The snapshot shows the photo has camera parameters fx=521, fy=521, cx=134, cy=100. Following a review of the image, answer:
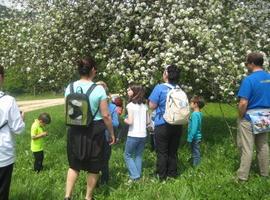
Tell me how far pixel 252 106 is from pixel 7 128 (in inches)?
140

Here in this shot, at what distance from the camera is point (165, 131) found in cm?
812

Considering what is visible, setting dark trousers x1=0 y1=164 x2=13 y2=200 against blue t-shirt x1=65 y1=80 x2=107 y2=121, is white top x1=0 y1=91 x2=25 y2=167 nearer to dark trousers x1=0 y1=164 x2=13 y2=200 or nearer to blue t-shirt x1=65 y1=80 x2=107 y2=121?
dark trousers x1=0 y1=164 x2=13 y2=200

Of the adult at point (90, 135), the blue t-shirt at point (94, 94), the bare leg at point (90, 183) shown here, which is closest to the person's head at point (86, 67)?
the adult at point (90, 135)

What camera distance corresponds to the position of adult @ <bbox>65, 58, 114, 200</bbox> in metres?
6.67

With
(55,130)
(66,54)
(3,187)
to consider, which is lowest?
(55,130)

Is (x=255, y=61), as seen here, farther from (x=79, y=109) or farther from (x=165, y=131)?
(x=79, y=109)

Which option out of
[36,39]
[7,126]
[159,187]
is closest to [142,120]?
[159,187]

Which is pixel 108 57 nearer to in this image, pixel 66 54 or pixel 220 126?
pixel 66 54

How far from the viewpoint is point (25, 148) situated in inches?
501

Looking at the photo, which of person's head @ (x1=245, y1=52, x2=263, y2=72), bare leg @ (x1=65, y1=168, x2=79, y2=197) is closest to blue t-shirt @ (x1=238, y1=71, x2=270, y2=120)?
person's head @ (x1=245, y1=52, x2=263, y2=72)

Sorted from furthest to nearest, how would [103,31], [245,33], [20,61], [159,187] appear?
[20,61] → [103,31] → [245,33] → [159,187]

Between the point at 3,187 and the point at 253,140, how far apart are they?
3.66 metres

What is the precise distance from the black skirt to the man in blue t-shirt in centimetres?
212

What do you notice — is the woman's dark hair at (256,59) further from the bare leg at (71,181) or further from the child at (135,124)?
the bare leg at (71,181)
